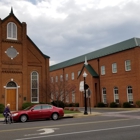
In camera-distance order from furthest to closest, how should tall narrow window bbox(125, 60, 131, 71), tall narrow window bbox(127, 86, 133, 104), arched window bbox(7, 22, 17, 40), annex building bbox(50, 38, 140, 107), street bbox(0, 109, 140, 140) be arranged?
1. tall narrow window bbox(125, 60, 131, 71)
2. tall narrow window bbox(127, 86, 133, 104)
3. annex building bbox(50, 38, 140, 107)
4. arched window bbox(7, 22, 17, 40)
5. street bbox(0, 109, 140, 140)

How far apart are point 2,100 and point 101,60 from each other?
20.0 meters

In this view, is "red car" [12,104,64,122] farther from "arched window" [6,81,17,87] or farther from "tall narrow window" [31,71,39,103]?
"tall narrow window" [31,71,39,103]

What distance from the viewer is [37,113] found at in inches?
743

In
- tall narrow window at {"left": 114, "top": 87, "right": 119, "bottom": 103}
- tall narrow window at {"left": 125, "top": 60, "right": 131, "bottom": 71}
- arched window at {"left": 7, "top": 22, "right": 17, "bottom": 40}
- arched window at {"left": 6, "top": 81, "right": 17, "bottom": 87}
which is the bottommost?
tall narrow window at {"left": 114, "top": 87, "right": 119, "bottom": 103}

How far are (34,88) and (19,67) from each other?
340 centimetres

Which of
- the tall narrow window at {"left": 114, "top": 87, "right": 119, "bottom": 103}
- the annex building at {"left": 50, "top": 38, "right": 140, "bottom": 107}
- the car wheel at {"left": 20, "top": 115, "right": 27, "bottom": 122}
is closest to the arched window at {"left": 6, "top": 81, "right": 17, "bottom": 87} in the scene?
the car wheel at {"left": 20, "top": 115, "right": 27, "bottom": 122}

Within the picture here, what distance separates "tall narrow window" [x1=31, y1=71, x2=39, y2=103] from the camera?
97.2ft

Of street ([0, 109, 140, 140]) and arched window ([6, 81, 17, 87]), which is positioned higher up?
arched window ([6, 81, 17, 87])

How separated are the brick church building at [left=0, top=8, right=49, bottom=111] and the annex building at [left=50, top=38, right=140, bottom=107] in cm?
846

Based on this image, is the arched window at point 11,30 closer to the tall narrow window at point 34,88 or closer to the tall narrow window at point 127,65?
the tall narrow window at point 34,88

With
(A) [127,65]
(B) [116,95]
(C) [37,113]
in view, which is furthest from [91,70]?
(C) [37,113]

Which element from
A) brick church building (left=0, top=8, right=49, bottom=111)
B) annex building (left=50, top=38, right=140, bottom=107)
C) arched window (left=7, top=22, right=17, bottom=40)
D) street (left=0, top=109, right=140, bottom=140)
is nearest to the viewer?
street (left=0, top=109, right=140, bottom=140)

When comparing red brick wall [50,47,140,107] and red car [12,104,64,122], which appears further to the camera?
red brick wall [50,47,140,107]

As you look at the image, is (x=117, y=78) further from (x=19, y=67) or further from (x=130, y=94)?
(x=19, y=67)
